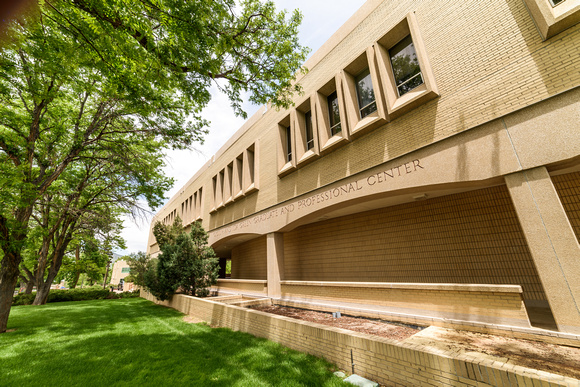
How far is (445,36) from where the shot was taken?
285 inches

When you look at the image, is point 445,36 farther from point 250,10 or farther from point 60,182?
point 60,182

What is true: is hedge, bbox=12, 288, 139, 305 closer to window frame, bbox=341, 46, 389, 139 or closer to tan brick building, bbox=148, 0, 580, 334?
tan brick building, bbox=148, 0, 580, 334

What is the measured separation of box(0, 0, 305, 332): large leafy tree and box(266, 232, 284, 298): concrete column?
22.5ft

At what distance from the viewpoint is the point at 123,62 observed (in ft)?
19.4

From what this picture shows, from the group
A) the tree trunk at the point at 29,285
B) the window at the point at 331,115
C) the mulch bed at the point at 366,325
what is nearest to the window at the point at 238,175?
the window at the point at 331,115

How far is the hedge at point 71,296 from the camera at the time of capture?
20.5 m

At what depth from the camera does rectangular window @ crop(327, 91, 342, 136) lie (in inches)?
422

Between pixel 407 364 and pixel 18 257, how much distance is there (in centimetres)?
1307

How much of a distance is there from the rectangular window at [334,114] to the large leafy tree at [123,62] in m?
3.42

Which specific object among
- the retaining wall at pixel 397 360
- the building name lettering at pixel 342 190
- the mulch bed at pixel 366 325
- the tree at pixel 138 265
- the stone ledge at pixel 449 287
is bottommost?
the mulch bed at pixel 366 325

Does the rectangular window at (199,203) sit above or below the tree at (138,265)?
above

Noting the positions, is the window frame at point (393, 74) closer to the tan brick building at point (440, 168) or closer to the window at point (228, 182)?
the tan brick building at point (440, 168)

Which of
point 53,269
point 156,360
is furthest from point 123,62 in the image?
point 53,269

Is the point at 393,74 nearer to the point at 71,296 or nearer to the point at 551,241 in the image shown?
the point at 551,241
